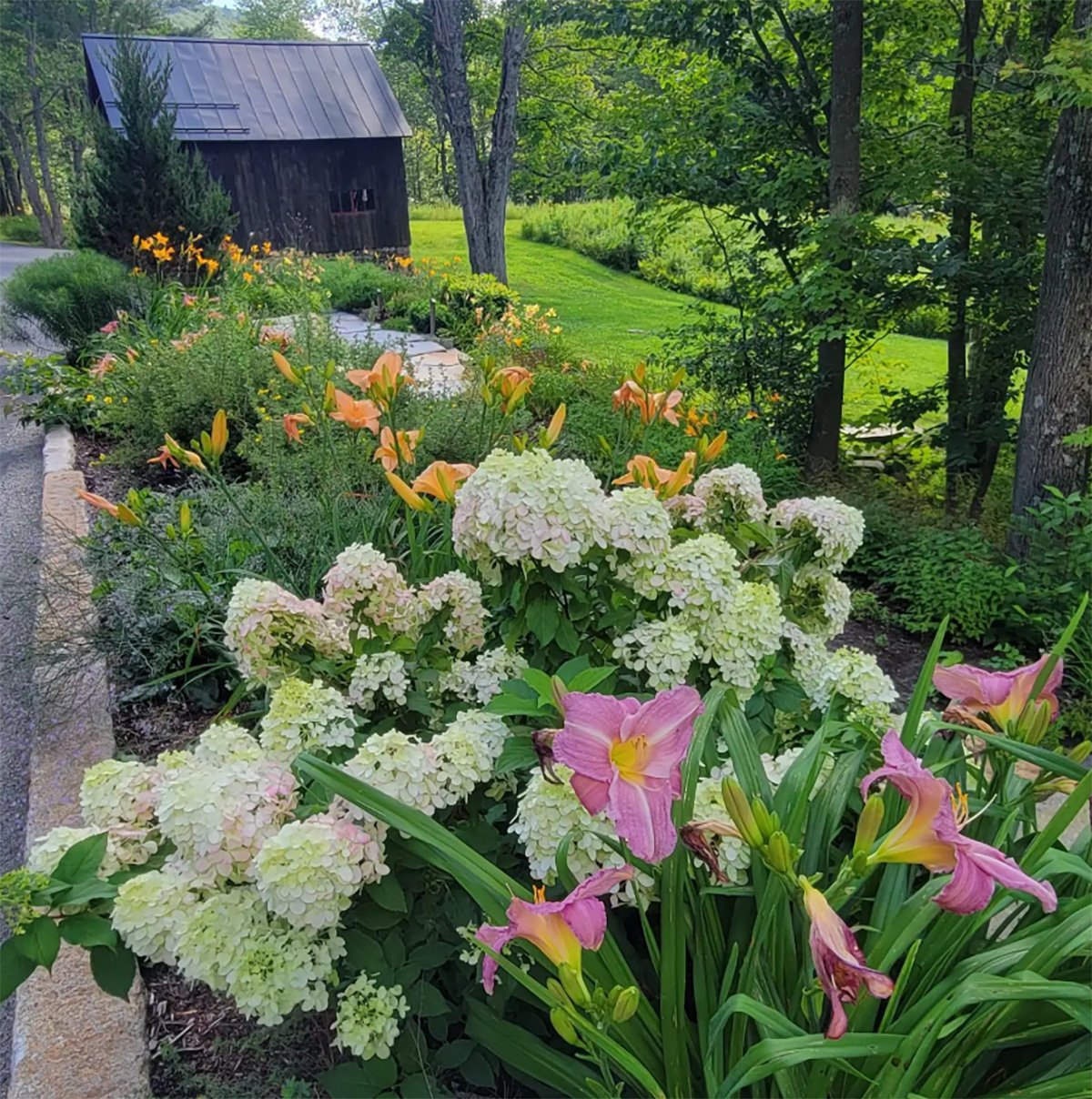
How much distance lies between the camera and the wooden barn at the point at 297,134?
13977 mm

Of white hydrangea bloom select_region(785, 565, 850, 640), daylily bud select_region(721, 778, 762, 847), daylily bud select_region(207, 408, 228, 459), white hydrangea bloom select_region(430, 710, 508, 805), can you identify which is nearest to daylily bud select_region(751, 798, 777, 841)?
daylily bud select_region(721, 778, 762, 847)

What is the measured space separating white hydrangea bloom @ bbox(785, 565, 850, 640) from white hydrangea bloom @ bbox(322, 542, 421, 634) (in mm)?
729

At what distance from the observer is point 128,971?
3.54ft

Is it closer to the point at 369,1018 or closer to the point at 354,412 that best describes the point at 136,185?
the point at 354,412

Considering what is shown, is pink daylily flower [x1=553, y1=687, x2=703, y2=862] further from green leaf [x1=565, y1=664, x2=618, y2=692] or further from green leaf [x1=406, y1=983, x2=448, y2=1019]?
A: green leaf [x1=406, y1=983, x2=448, y2=1019]

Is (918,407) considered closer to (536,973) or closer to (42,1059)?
(536,973)

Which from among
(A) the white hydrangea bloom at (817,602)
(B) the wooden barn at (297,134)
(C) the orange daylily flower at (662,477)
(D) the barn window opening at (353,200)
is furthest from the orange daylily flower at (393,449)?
(D) the barn window opening at (353,200)

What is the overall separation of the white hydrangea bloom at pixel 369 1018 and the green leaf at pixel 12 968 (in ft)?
1.25

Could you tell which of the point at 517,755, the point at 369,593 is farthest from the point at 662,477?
the point at 517,755

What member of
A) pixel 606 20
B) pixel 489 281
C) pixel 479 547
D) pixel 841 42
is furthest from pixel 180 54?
pixel 479 547

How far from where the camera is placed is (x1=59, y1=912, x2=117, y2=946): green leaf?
102 centimetres

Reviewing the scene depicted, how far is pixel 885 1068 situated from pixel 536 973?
0.48 metres

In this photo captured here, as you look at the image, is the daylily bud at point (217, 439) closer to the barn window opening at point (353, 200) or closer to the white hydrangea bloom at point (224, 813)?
the white hydrangea bloom at point (224, 813)

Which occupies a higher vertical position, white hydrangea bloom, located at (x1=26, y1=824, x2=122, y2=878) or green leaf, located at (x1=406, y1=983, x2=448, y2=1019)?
white hydrangea bloom, located at (x1=26, y1=824, x2=122, y2=878)
